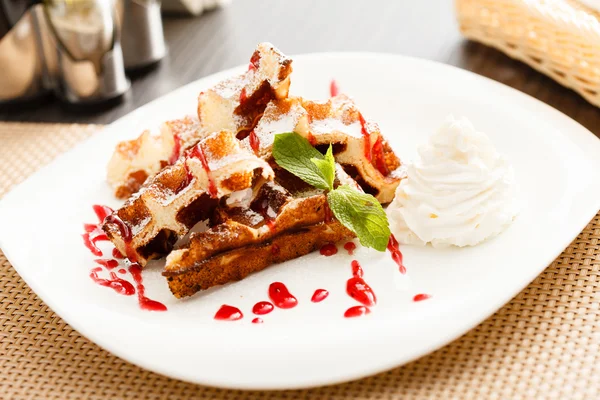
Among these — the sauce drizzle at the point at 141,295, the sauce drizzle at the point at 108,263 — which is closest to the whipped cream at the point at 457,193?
the sauce drizzle at the point at 141,295

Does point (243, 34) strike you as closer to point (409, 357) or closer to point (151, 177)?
point (151, 177)

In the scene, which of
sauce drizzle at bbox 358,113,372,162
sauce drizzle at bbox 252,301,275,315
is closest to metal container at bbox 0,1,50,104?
sauce drizzle at bbox 358,113,372,162

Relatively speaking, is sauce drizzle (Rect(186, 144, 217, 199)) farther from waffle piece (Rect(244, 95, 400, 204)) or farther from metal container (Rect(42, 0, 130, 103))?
metal container (Rect(42, 0, 130, 103))

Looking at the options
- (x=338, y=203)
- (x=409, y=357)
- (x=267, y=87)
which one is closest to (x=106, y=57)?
(x=267, y=87)

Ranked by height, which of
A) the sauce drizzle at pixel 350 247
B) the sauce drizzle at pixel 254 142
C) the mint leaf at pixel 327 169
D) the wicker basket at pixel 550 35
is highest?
the wicker basket at pixel 550 35

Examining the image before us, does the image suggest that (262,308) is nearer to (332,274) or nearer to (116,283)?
(332,274)

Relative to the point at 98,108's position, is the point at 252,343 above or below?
above

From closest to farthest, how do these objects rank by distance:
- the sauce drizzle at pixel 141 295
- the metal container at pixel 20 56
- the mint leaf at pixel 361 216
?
the sauce drizzle at pixel 141 295 < the mint leaf at pixel 361 216 < the metal container at pixel 20 56

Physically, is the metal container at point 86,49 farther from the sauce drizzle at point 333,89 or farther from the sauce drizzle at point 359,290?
the sauce drizzle at point 359,290
